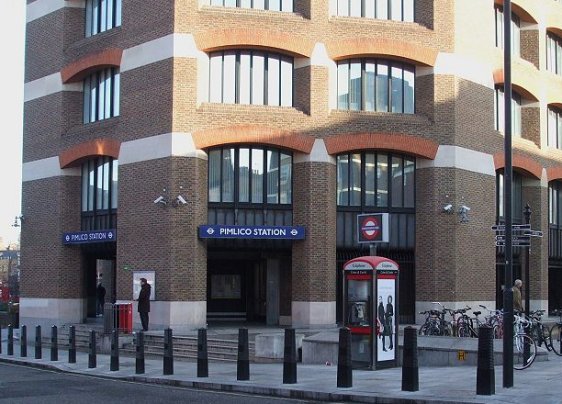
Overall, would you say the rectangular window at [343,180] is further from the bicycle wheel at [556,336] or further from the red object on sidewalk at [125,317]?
the bicycle wheel at [556,336]

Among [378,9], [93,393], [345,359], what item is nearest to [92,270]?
[378,9]

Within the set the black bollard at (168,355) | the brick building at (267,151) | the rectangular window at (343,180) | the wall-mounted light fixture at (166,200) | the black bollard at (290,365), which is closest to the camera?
the black bollard at (290,365)

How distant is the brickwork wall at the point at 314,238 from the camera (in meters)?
30.4

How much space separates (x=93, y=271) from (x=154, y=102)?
10.0 metres

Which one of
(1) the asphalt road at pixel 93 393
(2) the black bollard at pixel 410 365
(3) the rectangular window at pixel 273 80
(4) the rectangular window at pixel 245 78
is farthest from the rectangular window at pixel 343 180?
(2) the black bollard at pixel 410 365

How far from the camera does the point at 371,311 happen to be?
18.7 meters

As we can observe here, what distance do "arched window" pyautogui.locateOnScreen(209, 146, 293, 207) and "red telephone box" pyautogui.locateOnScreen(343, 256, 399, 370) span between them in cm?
1200

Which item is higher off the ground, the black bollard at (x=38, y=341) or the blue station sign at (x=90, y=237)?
the blue station sign at (x=90, y=237)

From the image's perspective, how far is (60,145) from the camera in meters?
35.2

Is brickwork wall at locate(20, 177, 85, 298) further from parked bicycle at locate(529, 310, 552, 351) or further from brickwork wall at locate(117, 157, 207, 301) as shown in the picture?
parked bicycle at locate(529, 310, 552, 351)

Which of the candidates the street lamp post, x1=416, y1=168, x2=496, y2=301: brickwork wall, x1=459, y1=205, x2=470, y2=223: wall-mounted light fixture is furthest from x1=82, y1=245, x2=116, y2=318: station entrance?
the street lamp post

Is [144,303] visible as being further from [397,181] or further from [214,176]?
[397,181]

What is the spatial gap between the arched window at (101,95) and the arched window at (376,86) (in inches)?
341

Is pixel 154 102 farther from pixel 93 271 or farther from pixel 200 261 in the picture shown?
pixel 93 271
